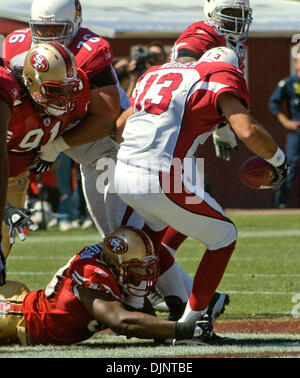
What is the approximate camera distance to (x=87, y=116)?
5.65 metres

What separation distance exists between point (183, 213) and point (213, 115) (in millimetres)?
520

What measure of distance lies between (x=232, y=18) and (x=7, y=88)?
6.78ft

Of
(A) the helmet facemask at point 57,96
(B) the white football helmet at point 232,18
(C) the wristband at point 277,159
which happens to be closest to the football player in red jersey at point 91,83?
(A) the helmet facemask at point 57,96

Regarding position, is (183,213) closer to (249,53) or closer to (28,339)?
(28,339)

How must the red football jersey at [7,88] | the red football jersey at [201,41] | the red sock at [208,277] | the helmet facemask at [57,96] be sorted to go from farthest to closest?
the red football jersey at [201,41] → the helmet facemask at [57,96] → the red sock at [208,277] → the red football jersey at [7,88]

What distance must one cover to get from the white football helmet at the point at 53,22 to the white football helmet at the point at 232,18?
3.07ft

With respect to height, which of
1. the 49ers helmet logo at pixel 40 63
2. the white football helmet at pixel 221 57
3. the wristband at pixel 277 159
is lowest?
the wristband at pixel 277 159

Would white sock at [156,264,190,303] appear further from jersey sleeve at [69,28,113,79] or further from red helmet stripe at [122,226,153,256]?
jersey sleeve at [69,28,113,79]

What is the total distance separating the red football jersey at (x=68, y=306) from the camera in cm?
471

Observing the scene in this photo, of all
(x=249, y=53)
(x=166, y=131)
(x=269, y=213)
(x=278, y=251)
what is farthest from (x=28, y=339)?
Result: (x=249, y=53)

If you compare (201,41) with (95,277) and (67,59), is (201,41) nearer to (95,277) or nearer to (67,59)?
→ (67,59)

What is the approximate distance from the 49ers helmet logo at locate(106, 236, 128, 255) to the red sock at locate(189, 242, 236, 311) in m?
0.40

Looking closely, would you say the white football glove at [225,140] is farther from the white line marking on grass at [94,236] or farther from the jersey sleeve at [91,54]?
the white line marking on grass at [94,236]

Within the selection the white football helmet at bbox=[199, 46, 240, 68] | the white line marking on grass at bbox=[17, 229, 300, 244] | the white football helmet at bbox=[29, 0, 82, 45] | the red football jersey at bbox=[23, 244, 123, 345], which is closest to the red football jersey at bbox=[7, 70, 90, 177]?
the white football helmet at bbox=[29, 0, 82, 45]
